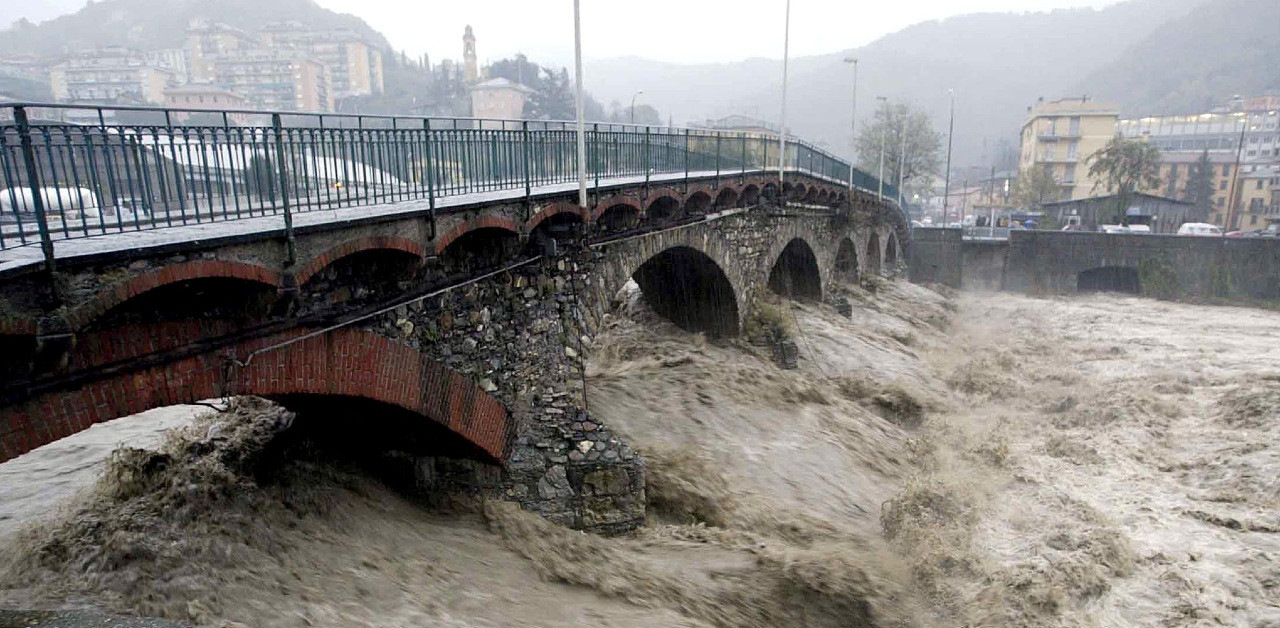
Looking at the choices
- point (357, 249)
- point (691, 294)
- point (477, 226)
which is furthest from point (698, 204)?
point (357, 249)

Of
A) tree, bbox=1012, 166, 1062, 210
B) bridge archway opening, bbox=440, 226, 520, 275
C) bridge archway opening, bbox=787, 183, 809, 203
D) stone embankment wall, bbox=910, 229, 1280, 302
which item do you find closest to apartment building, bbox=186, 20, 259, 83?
stone embankment wall, bbox=910, 229, 1280, 302

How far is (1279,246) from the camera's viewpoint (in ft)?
139

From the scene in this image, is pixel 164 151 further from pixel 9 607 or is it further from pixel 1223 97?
pixel 1223 97

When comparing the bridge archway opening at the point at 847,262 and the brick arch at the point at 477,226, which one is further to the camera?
the bridge archway opening at the point at 847,262

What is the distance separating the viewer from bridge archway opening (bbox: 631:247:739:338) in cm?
2002

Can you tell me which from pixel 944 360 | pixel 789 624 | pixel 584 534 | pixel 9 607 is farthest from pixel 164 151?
pixel 944 360

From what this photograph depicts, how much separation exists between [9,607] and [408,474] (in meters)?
4.67

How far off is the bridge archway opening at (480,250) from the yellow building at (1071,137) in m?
71.1

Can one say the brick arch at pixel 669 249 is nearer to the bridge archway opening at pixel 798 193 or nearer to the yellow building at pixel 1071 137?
the bridge archway opening at pixel 798 193

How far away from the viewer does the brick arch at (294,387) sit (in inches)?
212

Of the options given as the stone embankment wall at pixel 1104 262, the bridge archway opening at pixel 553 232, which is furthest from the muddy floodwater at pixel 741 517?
the stone embankment wall at pixel 1104 262

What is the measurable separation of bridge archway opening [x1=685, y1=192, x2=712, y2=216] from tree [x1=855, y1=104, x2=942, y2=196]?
5203 centimetres

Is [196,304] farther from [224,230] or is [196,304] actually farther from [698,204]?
[698,204]

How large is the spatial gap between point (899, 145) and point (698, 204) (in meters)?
54.1
